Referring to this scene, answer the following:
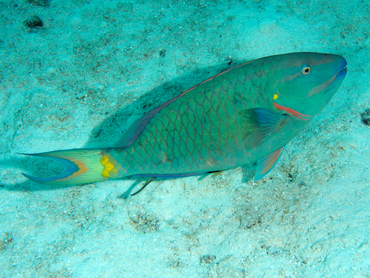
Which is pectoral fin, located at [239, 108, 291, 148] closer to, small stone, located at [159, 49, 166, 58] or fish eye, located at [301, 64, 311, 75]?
fish eye, located at [301, 64, 311, 75]

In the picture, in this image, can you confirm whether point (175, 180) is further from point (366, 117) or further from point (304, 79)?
point (366, 117)

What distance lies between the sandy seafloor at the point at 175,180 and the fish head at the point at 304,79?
0.81m

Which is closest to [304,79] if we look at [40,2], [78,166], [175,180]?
[175,180]

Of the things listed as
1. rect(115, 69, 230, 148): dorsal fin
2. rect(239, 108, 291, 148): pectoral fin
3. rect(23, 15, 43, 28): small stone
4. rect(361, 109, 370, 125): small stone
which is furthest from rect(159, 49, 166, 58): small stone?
rect(361, 109, 370, 125): small stone

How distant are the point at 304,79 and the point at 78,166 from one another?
2053mm

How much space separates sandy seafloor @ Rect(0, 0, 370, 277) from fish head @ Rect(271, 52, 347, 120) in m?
0.81

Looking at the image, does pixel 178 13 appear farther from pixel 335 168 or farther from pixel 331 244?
pixel 331 244

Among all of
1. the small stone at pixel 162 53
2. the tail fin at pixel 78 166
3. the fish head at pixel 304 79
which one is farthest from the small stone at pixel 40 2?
the fish head at pixel 304 79

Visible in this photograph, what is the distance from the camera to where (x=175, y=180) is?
276cm

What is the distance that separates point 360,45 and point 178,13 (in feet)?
9.52

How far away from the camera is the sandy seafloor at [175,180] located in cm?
214

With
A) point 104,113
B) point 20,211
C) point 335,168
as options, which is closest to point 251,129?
point 335,168

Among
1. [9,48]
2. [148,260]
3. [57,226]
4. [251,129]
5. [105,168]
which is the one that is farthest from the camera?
[9,48]

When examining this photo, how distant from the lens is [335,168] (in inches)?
92.2
